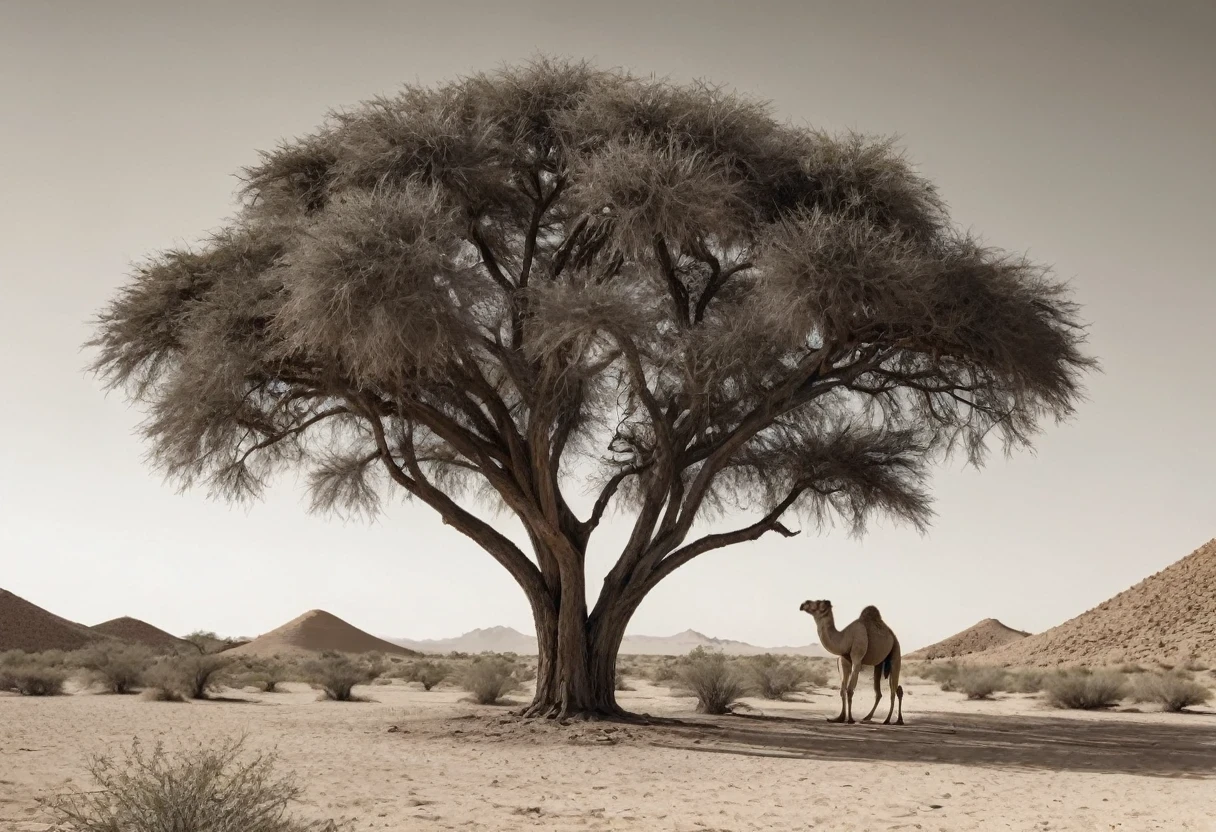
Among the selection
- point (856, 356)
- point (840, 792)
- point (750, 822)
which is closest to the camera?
point (750, 822)

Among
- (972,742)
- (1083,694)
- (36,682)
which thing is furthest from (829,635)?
(36,682)

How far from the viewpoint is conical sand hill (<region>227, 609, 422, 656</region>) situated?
70.7 metres

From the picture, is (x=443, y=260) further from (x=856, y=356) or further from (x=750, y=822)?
(x=750, y=822)

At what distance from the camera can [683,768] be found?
44.1 ft

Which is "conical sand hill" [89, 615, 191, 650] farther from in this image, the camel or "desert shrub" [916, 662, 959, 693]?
the camel

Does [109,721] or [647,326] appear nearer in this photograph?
[647,326]

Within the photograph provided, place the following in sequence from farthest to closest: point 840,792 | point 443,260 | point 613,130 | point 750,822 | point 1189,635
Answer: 1. point 1189,635
2. point 613,130
3. point 443,260
4. point 840,792
5. point 750,822

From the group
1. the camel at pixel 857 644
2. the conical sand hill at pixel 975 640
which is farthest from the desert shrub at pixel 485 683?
the conical sand hill at pixel 975 640

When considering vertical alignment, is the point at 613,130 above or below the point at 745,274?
above

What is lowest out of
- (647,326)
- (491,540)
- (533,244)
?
(491,540)

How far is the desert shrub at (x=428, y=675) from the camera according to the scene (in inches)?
1261

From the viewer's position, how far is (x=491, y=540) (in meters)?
18.8

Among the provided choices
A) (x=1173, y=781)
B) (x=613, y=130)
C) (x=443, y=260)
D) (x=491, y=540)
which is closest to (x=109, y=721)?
(x=491, y=540)

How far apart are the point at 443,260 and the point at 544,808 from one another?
311 inches
